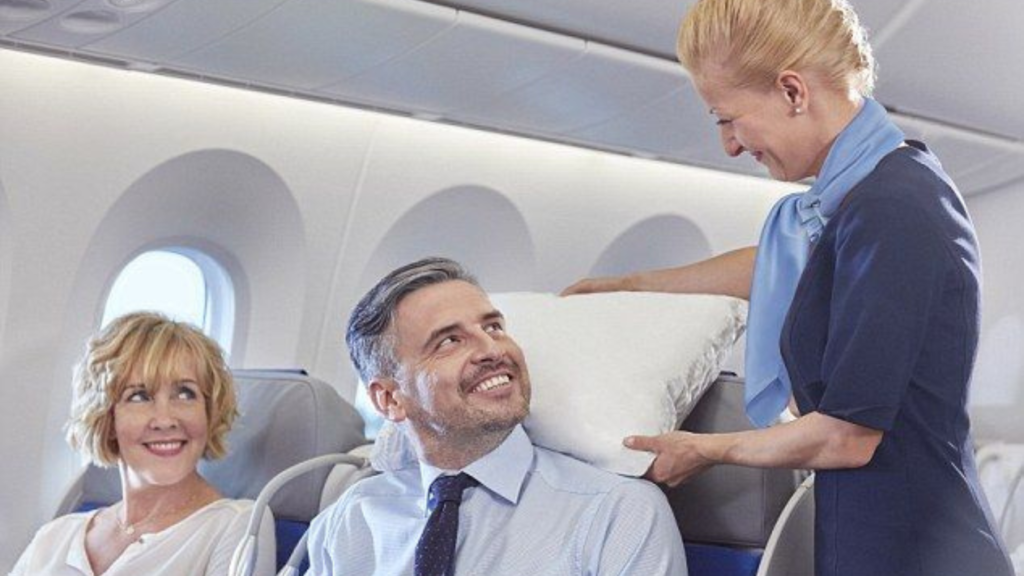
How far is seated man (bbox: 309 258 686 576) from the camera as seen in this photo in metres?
2.43

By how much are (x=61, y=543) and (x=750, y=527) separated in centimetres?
162

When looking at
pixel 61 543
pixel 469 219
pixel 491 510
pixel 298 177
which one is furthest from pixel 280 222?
pixel 491 510

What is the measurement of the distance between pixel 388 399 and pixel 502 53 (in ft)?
6.68

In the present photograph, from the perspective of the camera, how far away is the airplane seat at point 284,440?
3230 mm

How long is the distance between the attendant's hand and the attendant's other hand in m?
0.44

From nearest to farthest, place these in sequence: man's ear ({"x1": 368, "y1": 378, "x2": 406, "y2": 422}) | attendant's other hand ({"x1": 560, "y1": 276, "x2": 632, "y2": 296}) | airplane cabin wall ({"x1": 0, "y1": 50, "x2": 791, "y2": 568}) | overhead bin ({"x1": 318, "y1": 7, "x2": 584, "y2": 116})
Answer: man's ear ({"x1": 368, "y1": 378, "x2": 406, "y2": 422}) < attendant's other hand ({"x1": 560, "y1": 276, "x2": 632, "y2": 296}) < overhead bin ({"x1": 318, "y1": 7, "x2": 584, "y2": 116}) < airplane cabin wall ({"x1": 0, "y1": 50, "x2": 791, "y2": 568})

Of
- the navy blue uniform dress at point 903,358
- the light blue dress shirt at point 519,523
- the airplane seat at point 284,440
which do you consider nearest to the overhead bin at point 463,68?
the airplane seat at point 284,440

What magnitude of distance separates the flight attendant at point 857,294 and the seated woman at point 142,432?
154 cm

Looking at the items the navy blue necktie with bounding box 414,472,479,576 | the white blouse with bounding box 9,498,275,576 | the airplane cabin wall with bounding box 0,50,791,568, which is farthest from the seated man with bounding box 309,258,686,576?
the airplane cabin wall with bounding box 0,50,791,568

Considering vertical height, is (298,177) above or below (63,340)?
above

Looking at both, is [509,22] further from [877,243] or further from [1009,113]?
[877,243]

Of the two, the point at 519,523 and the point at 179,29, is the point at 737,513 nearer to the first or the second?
the point at 519,523

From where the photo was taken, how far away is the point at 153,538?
10.3 ft

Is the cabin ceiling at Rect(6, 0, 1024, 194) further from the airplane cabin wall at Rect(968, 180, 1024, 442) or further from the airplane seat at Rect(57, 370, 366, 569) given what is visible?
the airplane cabin wall at Rect(968, 180, 1024, 442)
